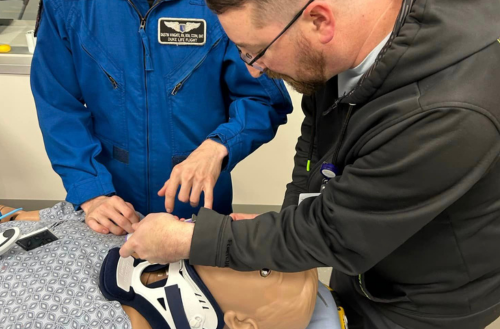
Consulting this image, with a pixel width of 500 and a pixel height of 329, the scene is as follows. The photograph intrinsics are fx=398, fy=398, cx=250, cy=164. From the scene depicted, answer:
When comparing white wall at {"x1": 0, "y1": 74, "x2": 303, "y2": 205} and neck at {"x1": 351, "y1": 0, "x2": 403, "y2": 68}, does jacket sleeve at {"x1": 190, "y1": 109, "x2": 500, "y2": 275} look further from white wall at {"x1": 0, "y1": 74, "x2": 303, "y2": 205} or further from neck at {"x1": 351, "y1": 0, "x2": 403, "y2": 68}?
white wall at {"x1": 0, "y1": 74, "x2": 303, "y2": 205}

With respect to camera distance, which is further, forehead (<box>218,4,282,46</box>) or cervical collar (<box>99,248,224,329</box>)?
cervical collar (<box>99,248,224,329</box>)

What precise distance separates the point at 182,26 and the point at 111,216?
1.94ft

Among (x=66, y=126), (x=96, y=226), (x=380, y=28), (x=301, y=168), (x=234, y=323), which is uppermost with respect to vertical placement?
(x=380, y=28)

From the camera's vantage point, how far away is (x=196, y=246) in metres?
0.89

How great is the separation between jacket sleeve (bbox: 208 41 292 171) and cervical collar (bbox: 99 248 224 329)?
0.39 metres

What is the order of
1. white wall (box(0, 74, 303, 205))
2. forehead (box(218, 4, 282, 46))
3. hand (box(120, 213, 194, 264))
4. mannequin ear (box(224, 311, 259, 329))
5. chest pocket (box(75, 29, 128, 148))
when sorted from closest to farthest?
forehead (box(218, 4, 282, 46))
hand (box(120, 213, 194, 264))
mannequin ear (box(224, 311, 259, 329))
chest pocket (box(75, 29, 128, 148))
white wall (box(0, 74, 303, 205))

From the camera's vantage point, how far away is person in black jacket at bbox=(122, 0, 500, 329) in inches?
27.3

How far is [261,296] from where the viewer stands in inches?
39.8

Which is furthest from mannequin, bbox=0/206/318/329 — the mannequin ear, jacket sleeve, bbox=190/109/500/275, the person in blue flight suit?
the person in blue flight suit

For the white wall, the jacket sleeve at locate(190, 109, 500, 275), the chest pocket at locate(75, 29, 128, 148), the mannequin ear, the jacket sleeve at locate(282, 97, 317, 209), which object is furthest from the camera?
the white wall

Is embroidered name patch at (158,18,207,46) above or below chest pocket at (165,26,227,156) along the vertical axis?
above

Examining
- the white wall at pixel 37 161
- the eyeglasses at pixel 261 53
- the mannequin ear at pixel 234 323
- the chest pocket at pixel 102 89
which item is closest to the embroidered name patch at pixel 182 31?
the chest pocket at pixel 102 89

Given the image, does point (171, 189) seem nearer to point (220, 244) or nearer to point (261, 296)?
point (220, 244)

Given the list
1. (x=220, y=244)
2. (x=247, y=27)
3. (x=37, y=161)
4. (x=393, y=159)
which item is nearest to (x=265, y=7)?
(x=247, y=27)
